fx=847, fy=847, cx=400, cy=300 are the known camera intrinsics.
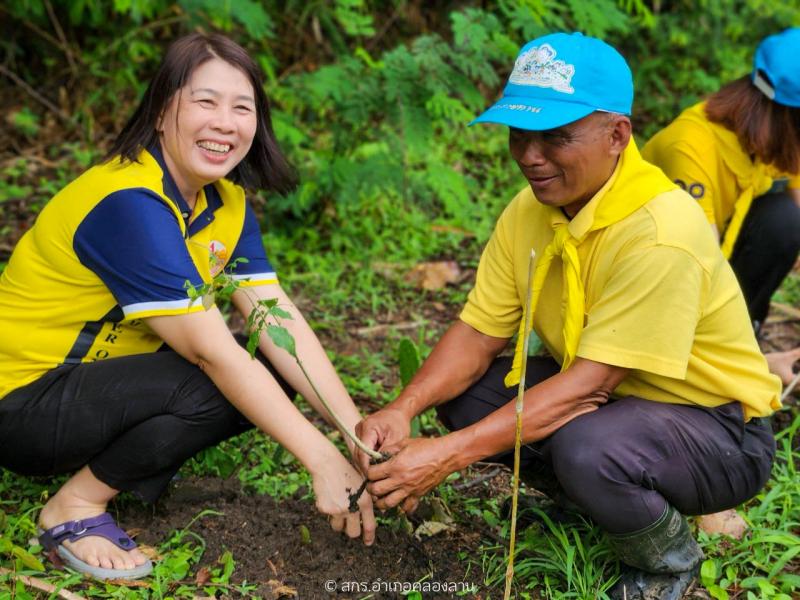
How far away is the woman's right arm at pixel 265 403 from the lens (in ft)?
7.47

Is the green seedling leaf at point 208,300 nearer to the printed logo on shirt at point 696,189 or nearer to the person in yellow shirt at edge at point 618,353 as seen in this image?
the person in yellow shirt at edge at point 618,353

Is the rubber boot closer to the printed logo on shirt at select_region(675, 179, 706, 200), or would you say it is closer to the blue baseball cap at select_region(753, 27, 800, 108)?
the printed logo on shirt at select_region(675, 179, 706, 200)

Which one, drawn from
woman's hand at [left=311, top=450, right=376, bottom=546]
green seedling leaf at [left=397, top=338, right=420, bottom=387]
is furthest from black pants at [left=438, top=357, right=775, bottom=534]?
green seedling leaf at [left=397, top=338, right=420, bottom=387]

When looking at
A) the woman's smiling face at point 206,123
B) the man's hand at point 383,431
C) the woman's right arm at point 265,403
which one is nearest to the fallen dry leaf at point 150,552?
the woman's right arm at point 265,403

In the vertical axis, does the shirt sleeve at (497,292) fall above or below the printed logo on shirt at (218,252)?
below

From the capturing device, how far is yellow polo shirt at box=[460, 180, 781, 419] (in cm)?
203

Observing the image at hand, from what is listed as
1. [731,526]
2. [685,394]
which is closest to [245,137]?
[685,394]

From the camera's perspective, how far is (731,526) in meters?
2.65

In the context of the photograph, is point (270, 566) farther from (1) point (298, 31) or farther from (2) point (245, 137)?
(1) point (298, 31)

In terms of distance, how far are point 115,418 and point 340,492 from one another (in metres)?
0.67

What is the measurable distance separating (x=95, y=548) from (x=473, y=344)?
1228 millimetres

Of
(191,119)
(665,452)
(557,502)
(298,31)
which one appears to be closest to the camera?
(665,452)

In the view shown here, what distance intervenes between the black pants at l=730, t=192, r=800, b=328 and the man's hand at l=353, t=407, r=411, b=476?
200cm

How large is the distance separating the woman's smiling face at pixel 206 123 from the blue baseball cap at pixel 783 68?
1.94 metres
